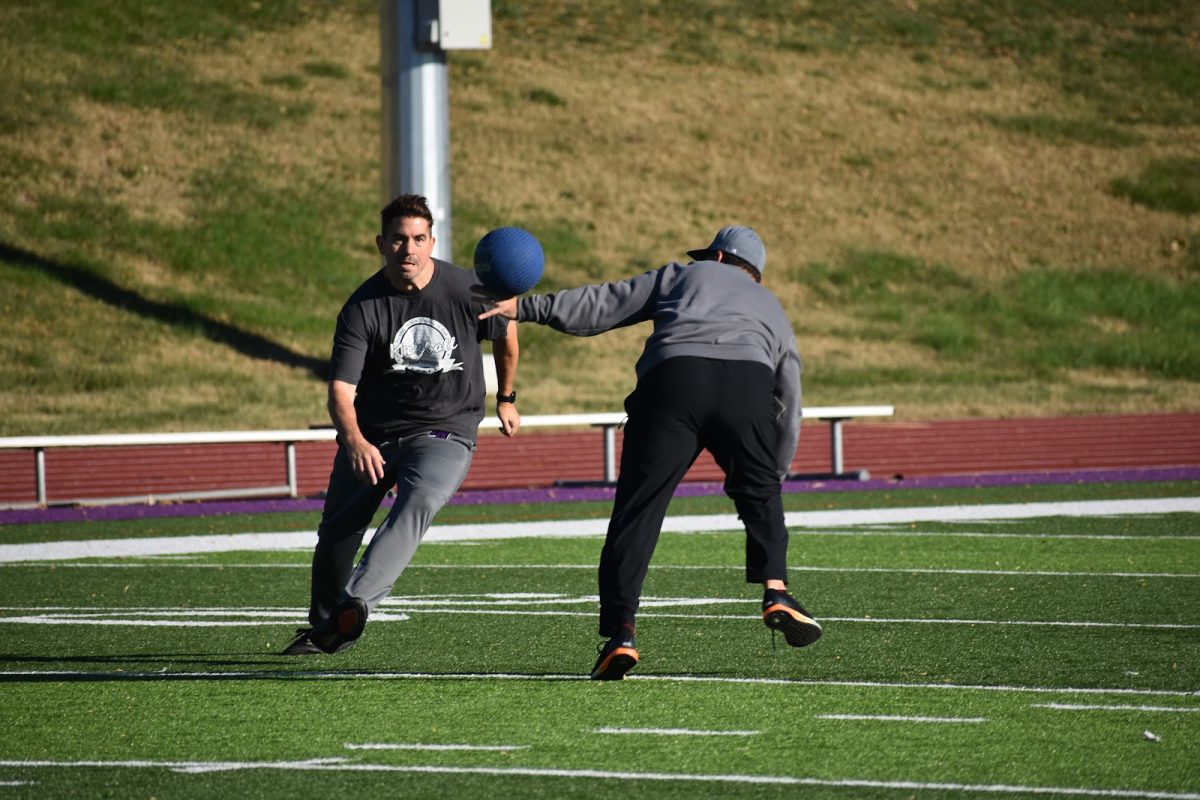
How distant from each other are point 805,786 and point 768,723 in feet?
3.27

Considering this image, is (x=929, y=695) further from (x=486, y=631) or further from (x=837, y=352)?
(x=837, y=352)

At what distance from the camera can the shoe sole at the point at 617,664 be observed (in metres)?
7.18

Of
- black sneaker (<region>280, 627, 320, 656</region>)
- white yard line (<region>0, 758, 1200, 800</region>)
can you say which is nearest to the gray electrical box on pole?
black sneaker (<region>280, 627, 320, 656</region>)

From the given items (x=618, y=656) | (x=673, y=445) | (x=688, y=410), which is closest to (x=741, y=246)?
(x=688, y=410)

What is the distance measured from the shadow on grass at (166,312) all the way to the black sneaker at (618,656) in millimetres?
22836

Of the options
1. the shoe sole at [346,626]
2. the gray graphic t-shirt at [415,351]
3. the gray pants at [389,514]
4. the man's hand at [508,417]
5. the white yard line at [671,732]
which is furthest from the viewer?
the man's hand at [508,417]

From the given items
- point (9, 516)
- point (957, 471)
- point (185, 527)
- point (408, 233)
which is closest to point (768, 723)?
point (408, 233)

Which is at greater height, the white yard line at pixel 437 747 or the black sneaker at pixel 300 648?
the white yard line at pixel 437 747

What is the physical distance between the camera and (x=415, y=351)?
7777mm

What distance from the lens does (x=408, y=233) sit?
25.3 ft

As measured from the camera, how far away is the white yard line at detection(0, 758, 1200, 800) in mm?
5426

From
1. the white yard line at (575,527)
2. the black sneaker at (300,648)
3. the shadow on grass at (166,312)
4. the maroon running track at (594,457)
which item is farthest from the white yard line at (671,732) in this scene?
the shadow on grass at (166,312)

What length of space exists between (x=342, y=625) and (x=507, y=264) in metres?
1.52

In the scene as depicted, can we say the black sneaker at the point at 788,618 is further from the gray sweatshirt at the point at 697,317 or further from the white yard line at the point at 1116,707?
the white yard line at the point at 1116,707
